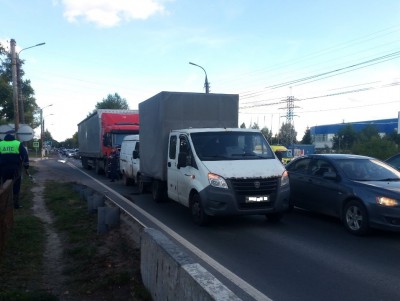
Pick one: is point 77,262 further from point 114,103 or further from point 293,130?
point 114,103

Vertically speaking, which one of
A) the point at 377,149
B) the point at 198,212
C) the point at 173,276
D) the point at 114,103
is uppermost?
the point at 114,103

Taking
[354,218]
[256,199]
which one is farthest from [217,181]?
[354,218]

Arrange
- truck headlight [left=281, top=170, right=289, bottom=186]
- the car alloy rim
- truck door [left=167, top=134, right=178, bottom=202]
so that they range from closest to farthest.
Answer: the car alloy rim, truck headlight [left=281, top=170, right=289, bottom=186], truck door [left=167, top=134, right=178, bottom=202]

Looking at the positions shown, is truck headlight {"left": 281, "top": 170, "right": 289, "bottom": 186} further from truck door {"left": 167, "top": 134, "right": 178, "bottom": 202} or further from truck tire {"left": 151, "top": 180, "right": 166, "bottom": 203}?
truck tire {"left": 151, "top": 180, "right": 166, "bottom": 203}

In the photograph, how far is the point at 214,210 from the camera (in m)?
8.71

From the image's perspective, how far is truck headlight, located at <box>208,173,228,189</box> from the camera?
343 inches

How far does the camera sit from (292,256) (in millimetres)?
6973

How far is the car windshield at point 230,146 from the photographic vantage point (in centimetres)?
952

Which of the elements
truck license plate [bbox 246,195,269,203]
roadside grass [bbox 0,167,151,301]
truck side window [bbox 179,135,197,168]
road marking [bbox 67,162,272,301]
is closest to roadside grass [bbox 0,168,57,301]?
roadside grass [bbox 0,167,151,301]

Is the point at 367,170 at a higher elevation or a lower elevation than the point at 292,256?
higher

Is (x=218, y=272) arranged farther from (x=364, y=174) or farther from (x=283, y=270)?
(x=364, y=174)

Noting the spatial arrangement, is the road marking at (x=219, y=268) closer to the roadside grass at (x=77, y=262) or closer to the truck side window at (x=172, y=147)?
the roadside grass at (x=77, y=262)

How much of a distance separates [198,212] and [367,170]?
11.8 feet

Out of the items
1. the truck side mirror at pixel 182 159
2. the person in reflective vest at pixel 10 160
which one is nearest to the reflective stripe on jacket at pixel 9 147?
the person in reflective vest at pixel 10 160
